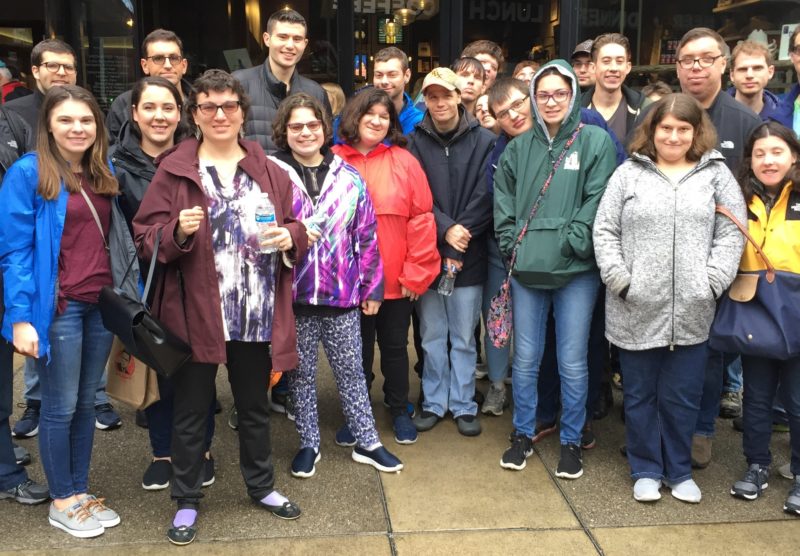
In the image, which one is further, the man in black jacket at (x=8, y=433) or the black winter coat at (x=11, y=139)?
the man in black jacket at (x=8, y=433)

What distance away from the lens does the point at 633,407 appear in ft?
12.3

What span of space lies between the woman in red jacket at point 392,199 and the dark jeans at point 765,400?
5.50 ft

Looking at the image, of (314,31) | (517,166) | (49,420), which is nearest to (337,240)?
(517,166)

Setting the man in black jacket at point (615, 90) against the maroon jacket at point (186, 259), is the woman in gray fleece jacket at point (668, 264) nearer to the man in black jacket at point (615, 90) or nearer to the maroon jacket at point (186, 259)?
the man in black jacket at point (615, 90)

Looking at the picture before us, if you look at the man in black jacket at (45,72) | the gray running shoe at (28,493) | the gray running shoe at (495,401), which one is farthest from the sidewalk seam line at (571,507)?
the man in black jacket at (45,72)

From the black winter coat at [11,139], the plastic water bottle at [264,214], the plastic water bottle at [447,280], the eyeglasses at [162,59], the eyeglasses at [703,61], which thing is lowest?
the plastic water bottle at [447,280]

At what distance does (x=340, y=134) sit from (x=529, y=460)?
2.04m

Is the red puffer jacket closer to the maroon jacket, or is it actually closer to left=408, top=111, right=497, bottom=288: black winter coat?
left=408, top=111, right=497, bottom=288: black winter coat

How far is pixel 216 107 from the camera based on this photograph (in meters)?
3.20

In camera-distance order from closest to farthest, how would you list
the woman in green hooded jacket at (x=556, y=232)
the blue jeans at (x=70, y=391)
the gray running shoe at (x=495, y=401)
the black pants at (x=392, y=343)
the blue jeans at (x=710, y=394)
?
the blue jeans at (x=70, y=391), the woman in green hooded jacket at (x=556, y=232), the blue jeans at (x=710, y=394), the black pants at (x=392, y=343), the gray running shoe at (x=495, y=401)

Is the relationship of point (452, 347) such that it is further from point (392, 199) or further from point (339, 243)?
point (339, 243)

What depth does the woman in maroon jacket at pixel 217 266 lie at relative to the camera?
315cm

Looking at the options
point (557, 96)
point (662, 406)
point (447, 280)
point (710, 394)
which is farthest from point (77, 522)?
point (710, 394)

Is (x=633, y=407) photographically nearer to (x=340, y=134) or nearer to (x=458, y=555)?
(x=458, y=555)
